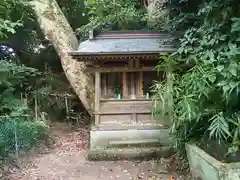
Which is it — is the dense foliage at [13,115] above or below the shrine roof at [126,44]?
below

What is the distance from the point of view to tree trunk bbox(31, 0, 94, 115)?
8.88 m

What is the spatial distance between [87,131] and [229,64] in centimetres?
600

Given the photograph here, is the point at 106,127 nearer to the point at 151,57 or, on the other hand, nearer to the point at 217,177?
the point at 151,57

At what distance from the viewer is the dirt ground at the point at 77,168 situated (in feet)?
16.8

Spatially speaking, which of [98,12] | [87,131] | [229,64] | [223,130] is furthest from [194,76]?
[98,12]

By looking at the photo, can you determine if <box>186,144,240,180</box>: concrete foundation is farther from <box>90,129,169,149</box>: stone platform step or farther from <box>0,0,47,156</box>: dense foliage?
<box>0,0,47,156</box>: dense foliage

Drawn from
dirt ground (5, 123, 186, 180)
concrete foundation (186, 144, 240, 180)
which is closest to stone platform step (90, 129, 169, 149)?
dirt ground (5, 123, 186, 180)

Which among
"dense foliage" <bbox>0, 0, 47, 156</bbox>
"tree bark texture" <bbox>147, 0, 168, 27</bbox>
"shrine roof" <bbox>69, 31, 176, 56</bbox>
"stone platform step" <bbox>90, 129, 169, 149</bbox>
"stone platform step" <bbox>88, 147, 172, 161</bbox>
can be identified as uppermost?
"tree bark texture" <bbox>147, 0, 168, 27</bbox>

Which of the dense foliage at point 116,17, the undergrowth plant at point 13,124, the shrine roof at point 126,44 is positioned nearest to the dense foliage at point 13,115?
the undergrowth plant at point 13,124

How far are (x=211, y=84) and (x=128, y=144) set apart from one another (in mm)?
3142

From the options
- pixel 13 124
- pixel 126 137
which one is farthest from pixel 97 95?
pixel 13 124

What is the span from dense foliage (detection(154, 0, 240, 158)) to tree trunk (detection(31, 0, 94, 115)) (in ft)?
12.6

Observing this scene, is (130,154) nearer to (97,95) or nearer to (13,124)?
(97,95)

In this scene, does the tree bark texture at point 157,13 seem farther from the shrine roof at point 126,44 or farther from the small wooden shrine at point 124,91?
the small wooden shrine at point 124,91
